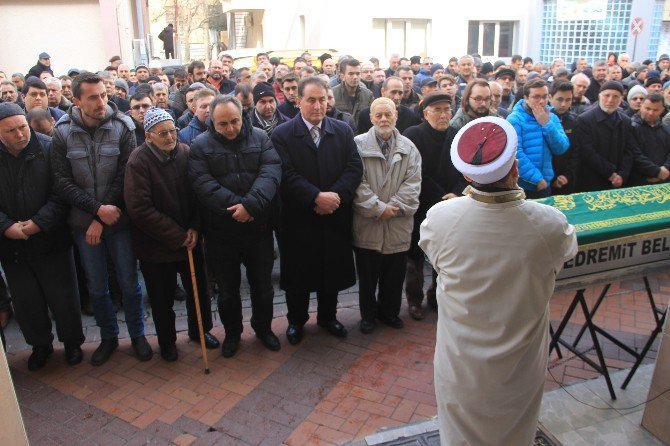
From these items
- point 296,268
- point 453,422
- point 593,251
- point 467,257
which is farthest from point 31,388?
point 593,251

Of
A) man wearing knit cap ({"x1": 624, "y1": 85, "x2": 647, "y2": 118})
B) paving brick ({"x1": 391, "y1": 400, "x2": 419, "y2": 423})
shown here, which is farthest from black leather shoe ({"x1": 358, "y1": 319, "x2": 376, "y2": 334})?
man wearing knit cap ({"x1": 624, "y1": 85, "x2": 647, "y2": 118})

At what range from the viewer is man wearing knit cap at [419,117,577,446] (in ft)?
7.83

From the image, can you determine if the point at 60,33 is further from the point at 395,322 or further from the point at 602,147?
the point at 602,147

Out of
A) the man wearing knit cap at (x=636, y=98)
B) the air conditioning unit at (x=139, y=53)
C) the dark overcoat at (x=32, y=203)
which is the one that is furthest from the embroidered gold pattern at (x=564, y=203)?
the air conditioning unit at (x=139, y=53)

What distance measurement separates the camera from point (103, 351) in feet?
15.0

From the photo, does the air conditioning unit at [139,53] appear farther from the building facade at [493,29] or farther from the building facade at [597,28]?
the building facade at [597,28]

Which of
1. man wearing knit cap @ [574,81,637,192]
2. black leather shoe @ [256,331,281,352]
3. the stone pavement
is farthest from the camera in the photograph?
man wearing knit cap @ [574,81,637,192]

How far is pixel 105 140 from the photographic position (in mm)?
4309

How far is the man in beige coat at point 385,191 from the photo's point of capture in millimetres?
4574

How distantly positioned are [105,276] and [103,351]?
2.07 ft

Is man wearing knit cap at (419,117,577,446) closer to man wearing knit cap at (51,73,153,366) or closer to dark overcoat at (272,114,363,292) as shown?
dark overcoat at (272,114,363,292)

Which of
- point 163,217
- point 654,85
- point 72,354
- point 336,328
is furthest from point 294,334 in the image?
point 654,85

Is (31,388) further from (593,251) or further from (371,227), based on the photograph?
(593,251)

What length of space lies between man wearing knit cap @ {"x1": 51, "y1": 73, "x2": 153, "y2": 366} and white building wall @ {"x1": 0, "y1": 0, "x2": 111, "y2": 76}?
13730 mm
